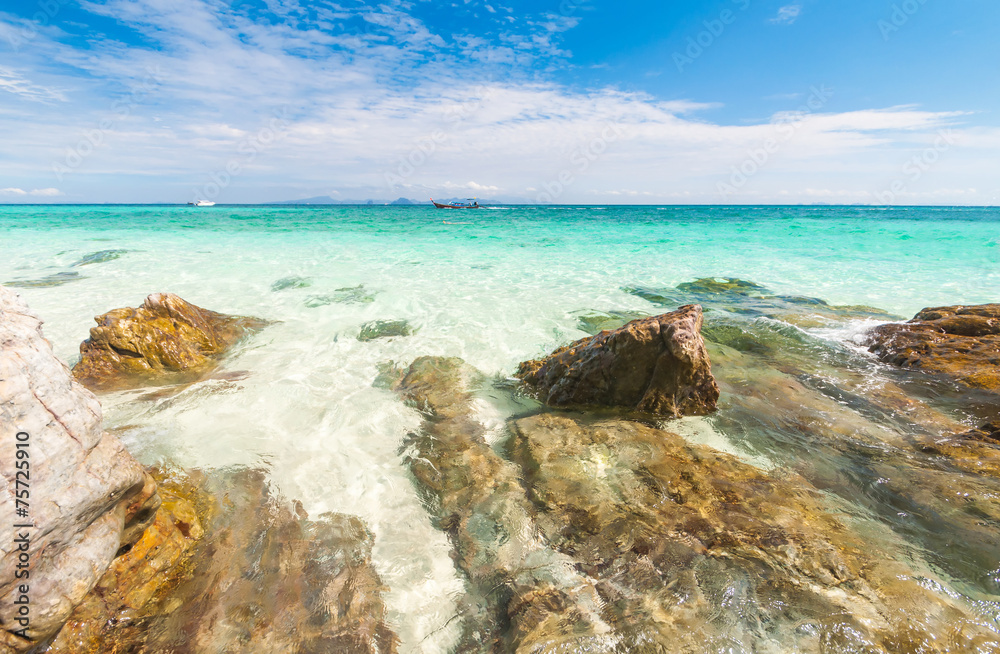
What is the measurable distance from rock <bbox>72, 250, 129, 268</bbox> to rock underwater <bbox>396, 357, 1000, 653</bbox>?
57.9ft

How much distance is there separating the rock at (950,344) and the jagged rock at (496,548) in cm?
590

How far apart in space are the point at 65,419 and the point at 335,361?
4313 mm

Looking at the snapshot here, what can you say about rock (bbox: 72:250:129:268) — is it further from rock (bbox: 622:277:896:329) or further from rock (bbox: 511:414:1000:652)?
rock (bbox: 511:414:1000:652)

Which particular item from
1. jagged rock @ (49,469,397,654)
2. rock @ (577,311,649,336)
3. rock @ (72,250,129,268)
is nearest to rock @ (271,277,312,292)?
rock @ (577,311,649,336)

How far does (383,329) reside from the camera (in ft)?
27.0

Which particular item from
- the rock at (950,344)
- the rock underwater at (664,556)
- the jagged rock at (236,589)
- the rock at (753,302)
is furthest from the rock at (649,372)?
the rock at (753,302)

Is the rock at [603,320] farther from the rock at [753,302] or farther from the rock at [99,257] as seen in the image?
the rock at [99,257]

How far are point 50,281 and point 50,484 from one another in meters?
14.0

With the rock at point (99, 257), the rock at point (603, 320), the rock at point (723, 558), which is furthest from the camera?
the rock at point (99, 257)

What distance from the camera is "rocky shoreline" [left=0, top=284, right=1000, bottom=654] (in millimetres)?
2363

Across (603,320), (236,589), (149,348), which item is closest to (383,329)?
(149,348)

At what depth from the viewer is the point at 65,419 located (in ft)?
8.16

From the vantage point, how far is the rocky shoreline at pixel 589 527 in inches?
93.0

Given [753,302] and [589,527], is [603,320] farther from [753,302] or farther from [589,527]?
[589,527]
